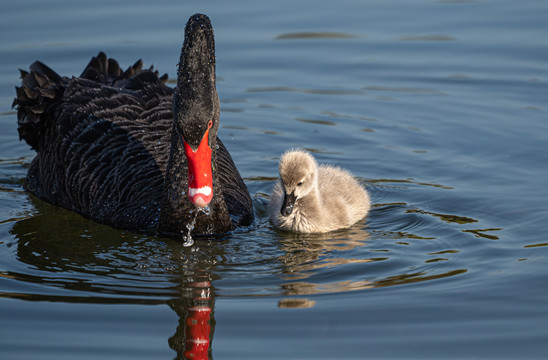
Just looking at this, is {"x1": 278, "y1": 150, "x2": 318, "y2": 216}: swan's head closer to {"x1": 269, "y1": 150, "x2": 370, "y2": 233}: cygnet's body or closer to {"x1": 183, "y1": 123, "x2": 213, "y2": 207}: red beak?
{"x1": 269, "y1": 150, "x2": 370, "y2": 233}: cygnet's body

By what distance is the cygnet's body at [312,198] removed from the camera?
689 centimetres

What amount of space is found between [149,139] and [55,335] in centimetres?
257

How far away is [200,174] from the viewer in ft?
20.3

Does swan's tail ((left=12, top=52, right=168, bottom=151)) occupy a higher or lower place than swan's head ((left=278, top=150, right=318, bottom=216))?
higher

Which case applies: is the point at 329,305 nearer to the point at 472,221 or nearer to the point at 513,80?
the point at 472,221

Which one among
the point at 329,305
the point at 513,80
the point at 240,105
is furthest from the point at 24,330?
the point at 513,80

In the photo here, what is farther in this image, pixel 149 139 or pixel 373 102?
pixel 373 102

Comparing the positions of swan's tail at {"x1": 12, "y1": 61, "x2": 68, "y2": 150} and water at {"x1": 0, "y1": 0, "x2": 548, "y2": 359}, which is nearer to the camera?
water at {"x1": 0, "y1": 0, "x2": 548, "y2": 359}

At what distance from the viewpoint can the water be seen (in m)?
5.30

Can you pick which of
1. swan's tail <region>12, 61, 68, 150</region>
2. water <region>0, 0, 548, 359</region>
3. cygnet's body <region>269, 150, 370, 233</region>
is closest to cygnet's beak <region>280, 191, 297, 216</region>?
cygnet's body <region>269, 150, 370, 233</region>

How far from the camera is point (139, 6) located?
43.4 ft

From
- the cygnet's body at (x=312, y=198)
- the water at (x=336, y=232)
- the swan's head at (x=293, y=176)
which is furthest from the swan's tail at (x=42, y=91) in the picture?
the swan's head at (x=293, y=176)

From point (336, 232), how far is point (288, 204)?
2.14ft

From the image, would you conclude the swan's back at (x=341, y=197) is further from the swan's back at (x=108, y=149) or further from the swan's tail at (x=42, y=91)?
the swan's tail at (x=42, y=91)
